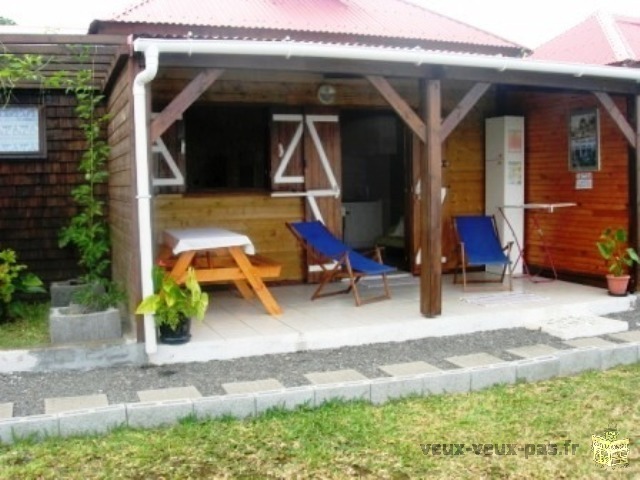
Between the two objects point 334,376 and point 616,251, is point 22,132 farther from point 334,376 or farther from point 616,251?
point 616,251

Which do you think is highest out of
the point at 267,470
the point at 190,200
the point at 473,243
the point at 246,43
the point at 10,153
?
the point at 246,43

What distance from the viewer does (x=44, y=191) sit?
7.00m

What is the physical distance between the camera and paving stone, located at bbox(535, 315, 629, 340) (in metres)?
5.59

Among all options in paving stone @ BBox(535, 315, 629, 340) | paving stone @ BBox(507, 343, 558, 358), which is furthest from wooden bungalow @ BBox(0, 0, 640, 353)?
paving stone @ BBox(535, 315, 629, 340)

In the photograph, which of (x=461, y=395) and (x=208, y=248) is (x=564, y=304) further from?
(x=208, y=248)

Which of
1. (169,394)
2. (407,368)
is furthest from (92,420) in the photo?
(407,368)

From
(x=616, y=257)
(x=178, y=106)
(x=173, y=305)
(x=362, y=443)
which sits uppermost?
(x=178, y=106)

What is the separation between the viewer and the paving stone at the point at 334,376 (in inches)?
175

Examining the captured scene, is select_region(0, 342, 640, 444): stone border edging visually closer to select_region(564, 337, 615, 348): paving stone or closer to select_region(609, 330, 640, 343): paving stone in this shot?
select_region(564, 337, 615, 348): paving stone

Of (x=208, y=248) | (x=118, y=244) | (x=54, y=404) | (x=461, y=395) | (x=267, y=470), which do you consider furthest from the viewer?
(x=118, y=244)

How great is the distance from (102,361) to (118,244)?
1643 mm

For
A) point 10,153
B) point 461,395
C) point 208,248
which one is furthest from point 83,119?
point 461,395

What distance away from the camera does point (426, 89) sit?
567 cm

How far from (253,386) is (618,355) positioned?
2586mm
